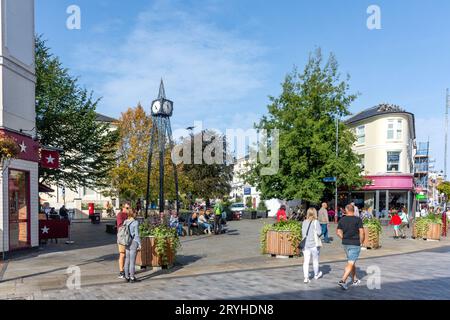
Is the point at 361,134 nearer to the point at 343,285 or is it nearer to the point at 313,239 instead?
the point at 313,239

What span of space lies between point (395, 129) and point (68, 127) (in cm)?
2794

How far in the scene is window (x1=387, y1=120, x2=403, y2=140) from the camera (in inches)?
1501

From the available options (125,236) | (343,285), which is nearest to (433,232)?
(343,285)

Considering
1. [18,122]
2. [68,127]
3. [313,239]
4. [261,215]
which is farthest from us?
[261,215]

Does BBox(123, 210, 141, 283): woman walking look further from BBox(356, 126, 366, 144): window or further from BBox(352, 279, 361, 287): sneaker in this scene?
BBox(356, 126, 366, 144): window

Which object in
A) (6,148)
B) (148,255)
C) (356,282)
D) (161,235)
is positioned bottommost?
(356,282)

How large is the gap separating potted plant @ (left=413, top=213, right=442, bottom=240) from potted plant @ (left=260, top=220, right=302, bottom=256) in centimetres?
930

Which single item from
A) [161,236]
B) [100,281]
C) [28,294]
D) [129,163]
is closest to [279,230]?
[161,236]

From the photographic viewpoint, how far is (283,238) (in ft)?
43.7

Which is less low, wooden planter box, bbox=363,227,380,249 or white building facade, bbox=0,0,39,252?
white building facade, bbox=0,0,39,252

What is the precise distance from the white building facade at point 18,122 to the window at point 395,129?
103 ft

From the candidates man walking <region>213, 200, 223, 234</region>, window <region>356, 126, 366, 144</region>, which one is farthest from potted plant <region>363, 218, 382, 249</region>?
window <region>356, 126, 366, 144</region>
